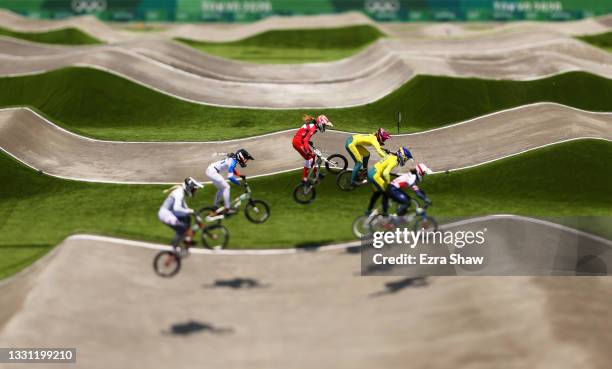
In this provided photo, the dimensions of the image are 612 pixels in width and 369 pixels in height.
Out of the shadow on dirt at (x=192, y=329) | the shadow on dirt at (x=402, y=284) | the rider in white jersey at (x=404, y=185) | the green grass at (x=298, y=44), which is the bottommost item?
the shadow on dirt at (x=192, y=329)

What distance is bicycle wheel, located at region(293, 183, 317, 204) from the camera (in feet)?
90.1

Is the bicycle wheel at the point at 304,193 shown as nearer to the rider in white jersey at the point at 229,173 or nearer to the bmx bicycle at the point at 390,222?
the rider in white jersey at the point at 229,173

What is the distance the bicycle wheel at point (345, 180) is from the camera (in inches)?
1112

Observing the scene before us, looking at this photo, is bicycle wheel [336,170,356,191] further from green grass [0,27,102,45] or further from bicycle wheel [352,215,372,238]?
green grass [0,27,102,45]

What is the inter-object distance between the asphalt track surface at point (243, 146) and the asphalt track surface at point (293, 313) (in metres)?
8.75

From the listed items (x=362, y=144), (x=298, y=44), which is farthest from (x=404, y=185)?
(x=298, y=44)

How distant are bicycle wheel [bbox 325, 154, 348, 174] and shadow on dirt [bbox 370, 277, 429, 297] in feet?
26.6

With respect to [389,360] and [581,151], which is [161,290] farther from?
[581,151]

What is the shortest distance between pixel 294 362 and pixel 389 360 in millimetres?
2253

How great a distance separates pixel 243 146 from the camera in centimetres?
3256

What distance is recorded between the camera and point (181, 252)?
2138 centimetres

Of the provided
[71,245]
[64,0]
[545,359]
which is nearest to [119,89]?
[71,245]

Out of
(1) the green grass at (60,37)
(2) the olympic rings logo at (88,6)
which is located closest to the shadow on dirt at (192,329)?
(1) the green grass at (60,37)

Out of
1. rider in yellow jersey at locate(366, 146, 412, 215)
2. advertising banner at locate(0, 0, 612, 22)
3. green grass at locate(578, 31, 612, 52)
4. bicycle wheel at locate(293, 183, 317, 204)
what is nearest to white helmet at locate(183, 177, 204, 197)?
rider in yellow jersey at locate(366, 146, 412, 215)
